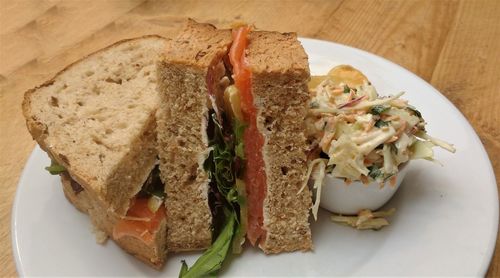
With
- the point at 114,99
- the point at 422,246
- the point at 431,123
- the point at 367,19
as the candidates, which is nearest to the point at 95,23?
the point at 114,99

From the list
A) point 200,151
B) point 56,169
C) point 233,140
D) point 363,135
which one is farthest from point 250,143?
point 56,169

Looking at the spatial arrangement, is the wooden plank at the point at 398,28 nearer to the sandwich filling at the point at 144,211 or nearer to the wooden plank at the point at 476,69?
the wooden plank at the point at 476,69

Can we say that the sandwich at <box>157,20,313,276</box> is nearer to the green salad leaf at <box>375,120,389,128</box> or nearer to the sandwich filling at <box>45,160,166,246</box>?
the sandwich filling at <box>45,160,166,246</box>

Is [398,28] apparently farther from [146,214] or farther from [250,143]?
[146,214]

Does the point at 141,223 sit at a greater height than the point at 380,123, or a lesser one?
lesser

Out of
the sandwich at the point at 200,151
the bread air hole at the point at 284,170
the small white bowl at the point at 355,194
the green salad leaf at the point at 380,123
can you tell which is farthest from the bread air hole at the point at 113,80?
the green salad leaf at the point at 380,123
